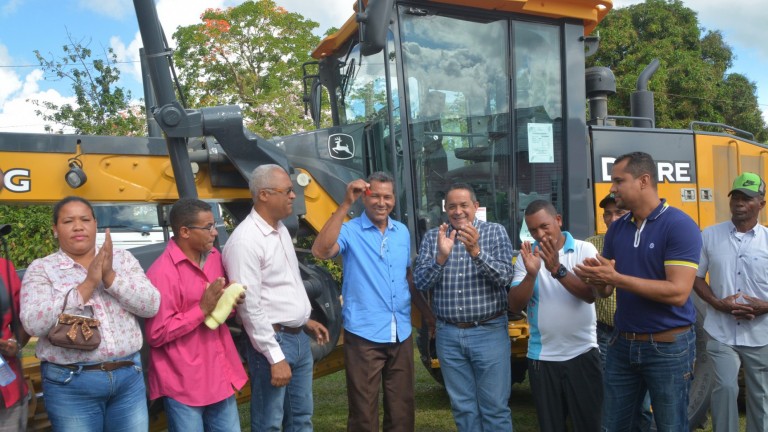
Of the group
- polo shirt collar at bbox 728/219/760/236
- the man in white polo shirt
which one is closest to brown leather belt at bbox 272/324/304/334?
the man in white polo shirt

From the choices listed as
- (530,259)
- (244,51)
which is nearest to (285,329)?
(530,259)

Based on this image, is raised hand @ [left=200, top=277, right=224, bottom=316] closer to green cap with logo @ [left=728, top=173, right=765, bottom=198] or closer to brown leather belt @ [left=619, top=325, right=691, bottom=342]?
brown leather belt @ [left=619, top=325, right=691, bottom=342]

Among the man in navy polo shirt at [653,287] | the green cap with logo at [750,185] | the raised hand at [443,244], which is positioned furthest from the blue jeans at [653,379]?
the green cap with logo at [750,185]

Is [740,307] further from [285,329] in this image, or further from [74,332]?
[74,332]

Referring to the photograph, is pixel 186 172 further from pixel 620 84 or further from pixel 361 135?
pixel 620 84

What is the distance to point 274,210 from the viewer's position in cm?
396

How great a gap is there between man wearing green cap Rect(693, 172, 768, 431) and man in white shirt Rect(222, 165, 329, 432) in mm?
2435

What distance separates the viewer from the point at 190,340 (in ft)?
11.9

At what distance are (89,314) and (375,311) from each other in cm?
158

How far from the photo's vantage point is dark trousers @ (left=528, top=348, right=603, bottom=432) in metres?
4.04

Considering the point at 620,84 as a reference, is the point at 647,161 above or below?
below

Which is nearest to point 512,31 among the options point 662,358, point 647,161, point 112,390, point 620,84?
point 647,161

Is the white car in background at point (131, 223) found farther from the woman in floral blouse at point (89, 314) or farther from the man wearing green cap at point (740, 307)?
the man wearing green cap at point (740, 307)

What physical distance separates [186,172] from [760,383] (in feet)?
11.8
